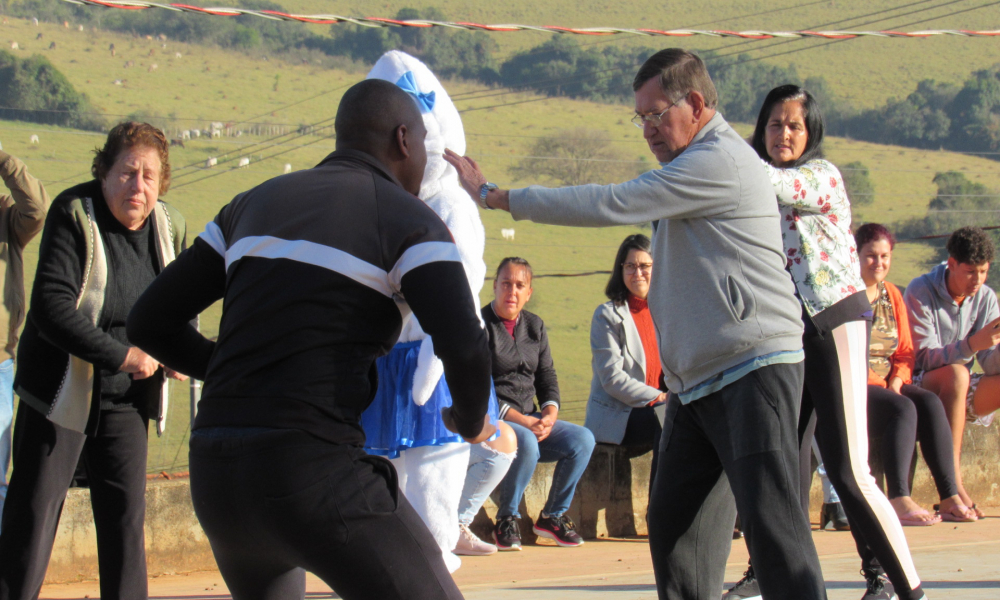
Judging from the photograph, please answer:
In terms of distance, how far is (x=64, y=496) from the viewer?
3637 millimetres

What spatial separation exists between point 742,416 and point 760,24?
109244 millimetres

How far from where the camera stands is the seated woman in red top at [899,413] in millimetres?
5895

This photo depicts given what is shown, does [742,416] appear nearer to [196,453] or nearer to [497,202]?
[497,202]

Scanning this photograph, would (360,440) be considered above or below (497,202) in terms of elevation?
below

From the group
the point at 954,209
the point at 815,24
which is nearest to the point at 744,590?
the point at 954,209

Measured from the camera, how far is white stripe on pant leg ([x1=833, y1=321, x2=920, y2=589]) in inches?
135

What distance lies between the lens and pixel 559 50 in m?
92.8

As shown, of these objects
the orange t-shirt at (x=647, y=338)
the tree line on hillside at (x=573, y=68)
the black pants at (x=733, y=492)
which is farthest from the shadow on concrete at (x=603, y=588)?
the tree line on hillside at (x=573, y=68)

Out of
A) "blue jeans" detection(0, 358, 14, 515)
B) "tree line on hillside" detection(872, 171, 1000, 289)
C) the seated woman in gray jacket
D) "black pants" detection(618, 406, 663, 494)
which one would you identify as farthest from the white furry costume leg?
"tree line on hillside" detection(872, 171, 1000, 289)

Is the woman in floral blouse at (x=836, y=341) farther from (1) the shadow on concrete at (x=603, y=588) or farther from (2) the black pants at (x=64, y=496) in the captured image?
(2) the black pants at (x=64, y=496)

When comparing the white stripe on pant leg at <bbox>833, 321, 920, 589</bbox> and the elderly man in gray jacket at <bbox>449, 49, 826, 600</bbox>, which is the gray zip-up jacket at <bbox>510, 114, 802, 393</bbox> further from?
the white stripe on pant leg at <bbox>833, 321, 920, 589</bbox>

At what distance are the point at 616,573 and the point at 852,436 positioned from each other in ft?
6.08

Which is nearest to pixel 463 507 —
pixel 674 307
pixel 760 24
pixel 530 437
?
pixel 530 437

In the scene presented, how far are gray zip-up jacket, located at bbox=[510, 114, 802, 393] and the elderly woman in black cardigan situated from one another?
1.58 metres
